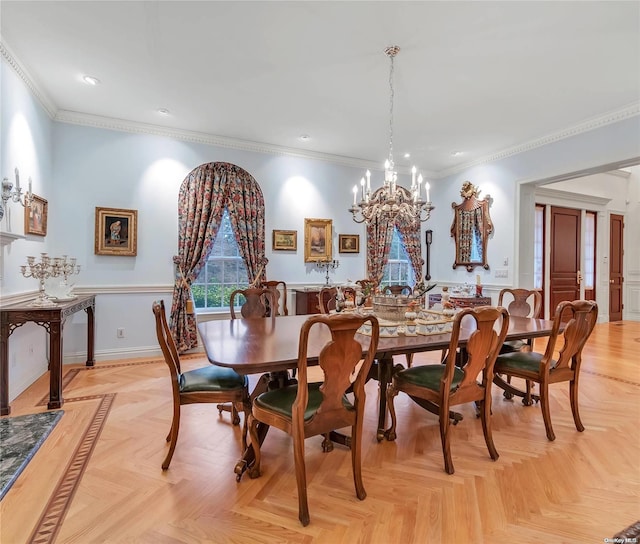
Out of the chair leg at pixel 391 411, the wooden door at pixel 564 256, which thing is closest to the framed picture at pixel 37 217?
the chair leg at pixel 391 411

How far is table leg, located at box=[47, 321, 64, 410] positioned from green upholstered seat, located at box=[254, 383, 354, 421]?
2.05m

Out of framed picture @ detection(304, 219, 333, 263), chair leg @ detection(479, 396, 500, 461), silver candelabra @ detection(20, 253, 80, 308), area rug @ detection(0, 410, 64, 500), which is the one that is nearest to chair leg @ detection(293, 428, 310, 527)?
chair leg @ detection(479, 396, 500, 461)

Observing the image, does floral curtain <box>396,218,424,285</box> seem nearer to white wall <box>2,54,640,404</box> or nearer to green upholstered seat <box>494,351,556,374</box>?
white wall <box>2,54,640,404</box>

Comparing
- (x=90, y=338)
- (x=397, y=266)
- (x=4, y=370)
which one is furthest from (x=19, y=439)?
(x=397, y=266)

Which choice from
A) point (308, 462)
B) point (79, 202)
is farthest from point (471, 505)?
point (79, 202)

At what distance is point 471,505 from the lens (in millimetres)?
1812

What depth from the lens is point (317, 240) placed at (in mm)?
5590

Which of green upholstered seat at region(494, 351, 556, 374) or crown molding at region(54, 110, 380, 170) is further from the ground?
crown molding at region(54, 110, 380, 170)

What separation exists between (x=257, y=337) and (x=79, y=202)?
10.9ft

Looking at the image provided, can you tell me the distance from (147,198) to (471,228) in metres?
4.82

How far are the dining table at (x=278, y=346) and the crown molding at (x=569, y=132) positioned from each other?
9.00ft

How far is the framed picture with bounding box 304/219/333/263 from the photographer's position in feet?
18.1

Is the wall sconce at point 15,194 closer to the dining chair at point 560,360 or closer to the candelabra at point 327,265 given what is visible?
the candelabra at point 327,265

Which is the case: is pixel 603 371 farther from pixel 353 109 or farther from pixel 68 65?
pixel 68 65
